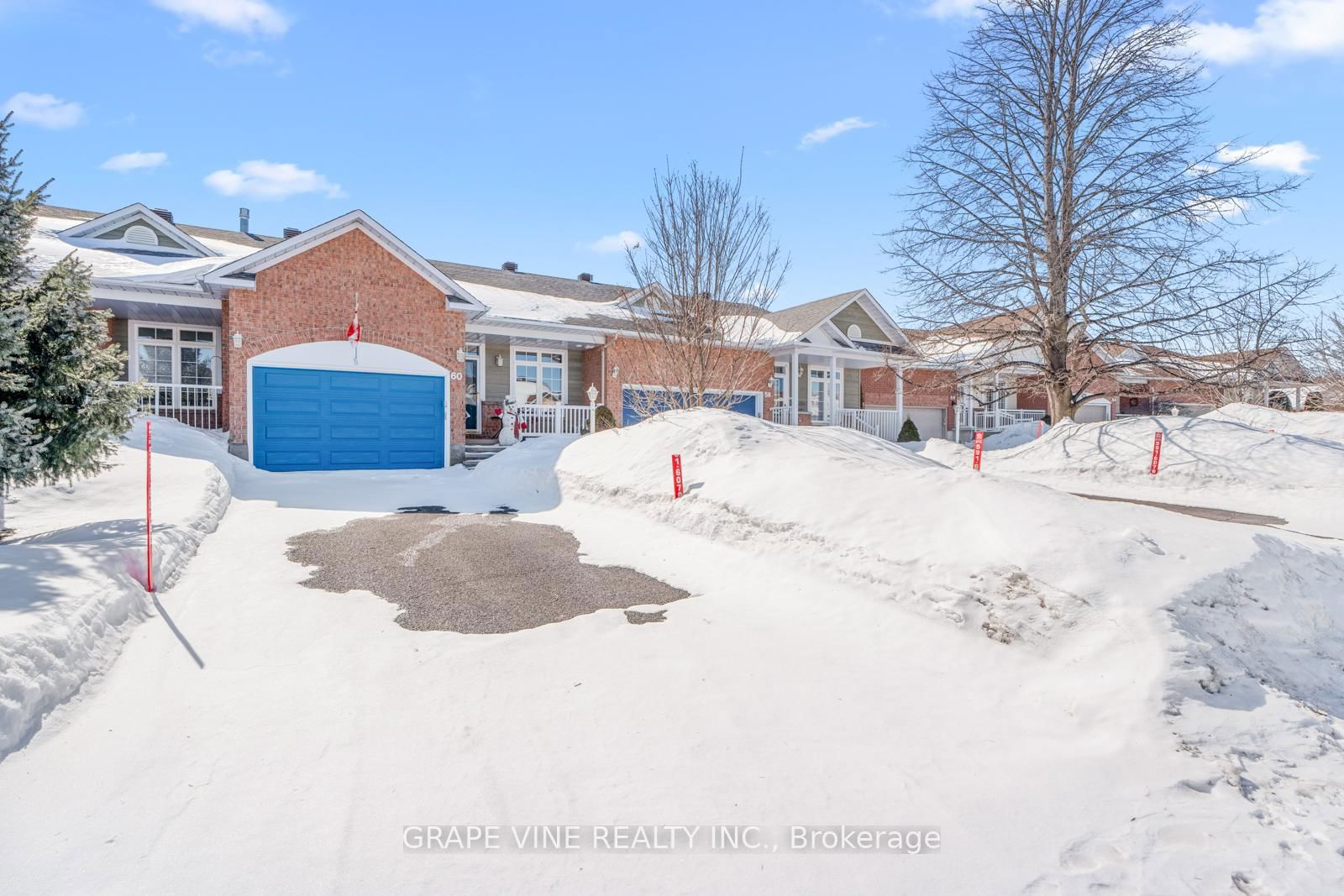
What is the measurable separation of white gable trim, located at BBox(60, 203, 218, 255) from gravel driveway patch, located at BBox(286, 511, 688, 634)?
13954 millimetres

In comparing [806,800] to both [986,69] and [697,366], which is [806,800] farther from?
[986,69]

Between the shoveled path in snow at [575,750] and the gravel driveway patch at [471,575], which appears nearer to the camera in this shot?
the shoveled path in snow at [575,750]

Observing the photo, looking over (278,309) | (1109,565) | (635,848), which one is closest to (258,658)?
(635,848)

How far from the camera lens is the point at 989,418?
28.3m

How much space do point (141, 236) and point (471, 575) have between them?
17417mm

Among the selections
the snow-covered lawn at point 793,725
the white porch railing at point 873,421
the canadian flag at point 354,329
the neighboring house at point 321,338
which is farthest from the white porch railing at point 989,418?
the canadian flag at point 354,329

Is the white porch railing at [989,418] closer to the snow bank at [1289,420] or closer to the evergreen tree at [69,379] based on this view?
the snow bank at [1289,420]

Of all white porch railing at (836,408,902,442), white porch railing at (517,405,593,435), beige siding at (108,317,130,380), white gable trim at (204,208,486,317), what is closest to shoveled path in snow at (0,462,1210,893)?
white gable trim at (204,208,486,317)

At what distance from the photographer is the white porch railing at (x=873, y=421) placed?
22891mm

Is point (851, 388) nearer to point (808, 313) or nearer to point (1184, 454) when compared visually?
point (808, 313)

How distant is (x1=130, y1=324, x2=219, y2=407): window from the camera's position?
1505 cm

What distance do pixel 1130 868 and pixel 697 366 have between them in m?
10.4

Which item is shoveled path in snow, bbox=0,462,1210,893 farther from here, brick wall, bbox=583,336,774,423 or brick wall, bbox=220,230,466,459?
brick wall, bbox=583,336,774,423

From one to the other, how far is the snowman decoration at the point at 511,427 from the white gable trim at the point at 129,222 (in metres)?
9.07
